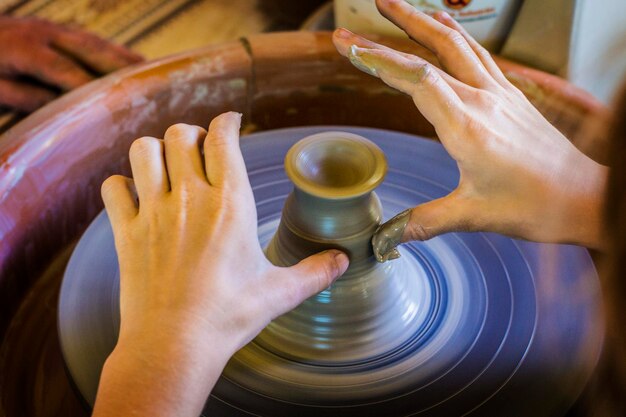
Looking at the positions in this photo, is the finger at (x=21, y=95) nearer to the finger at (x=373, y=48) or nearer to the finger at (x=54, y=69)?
the finger at (x=54, y=69)

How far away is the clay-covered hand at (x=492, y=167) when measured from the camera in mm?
890

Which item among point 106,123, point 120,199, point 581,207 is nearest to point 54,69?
point 106,123

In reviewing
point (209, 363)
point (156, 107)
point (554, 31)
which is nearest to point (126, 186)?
point (209, 363)

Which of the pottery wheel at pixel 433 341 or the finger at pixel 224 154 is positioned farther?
the pottery wheel at pixel 433 341

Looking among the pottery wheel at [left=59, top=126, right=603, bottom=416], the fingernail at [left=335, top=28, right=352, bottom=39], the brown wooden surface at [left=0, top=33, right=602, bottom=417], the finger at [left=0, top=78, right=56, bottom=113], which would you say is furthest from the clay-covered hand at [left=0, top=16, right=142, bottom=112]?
the fingernail at [left=335, top=28, right=352, bottom=39]

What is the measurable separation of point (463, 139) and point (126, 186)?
454mm

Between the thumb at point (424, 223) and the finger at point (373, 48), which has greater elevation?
the finger at point (373, 48)

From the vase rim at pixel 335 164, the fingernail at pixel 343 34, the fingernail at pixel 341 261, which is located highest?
the fingernail at pixel 343 34

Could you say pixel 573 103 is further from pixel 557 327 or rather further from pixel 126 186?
pixel 126 186

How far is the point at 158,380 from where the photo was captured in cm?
74

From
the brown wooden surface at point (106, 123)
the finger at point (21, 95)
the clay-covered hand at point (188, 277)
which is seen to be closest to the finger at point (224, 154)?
the clay-covered hand at point (188, 277)

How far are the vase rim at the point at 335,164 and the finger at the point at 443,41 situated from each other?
0.64 ft

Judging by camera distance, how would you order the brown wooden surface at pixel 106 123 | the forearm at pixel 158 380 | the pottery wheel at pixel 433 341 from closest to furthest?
1. the forearm at pixel 158 380
2. the pottery wheel at pixel 433 341
3. the brown wooden surface at pixel 106 123

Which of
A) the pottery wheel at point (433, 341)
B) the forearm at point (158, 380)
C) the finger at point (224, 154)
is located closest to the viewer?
the forearm at point (158, 380)
